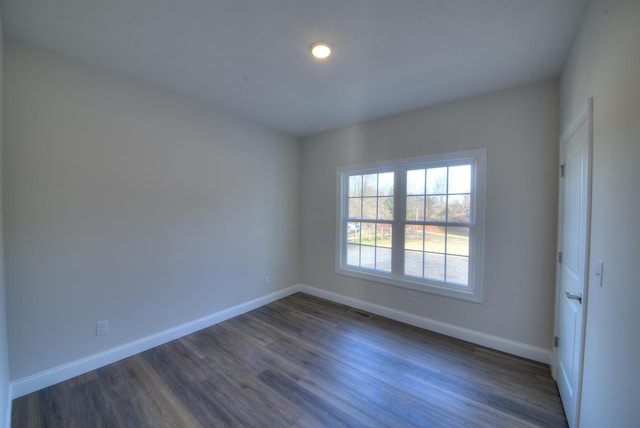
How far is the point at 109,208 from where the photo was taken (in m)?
2.23

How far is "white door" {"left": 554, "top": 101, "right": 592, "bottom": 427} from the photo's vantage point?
148 centimetres

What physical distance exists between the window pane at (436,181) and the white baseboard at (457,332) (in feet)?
4.94

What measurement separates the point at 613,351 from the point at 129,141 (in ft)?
11.7

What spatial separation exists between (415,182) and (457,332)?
1753 millimetres

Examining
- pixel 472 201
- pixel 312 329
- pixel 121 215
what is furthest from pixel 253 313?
pixel 472 201

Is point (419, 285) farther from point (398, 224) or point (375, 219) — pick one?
point (375, 219)

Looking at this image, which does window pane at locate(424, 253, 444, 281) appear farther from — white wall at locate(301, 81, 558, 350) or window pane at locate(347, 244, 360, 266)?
window pane at locate(347, 244, 360, 266)

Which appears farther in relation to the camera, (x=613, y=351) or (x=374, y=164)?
(x=374, y=164)

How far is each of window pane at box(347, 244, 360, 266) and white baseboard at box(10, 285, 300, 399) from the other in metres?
1.60

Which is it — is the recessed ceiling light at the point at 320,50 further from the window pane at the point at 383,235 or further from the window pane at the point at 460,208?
the window pane at the point at 383,235

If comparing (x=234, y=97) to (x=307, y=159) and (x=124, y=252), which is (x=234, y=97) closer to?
(x=307, y=159)

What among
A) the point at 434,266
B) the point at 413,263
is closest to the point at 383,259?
the point at 413,263

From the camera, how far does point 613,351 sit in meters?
1.10

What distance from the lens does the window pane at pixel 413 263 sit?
3.06 meters
